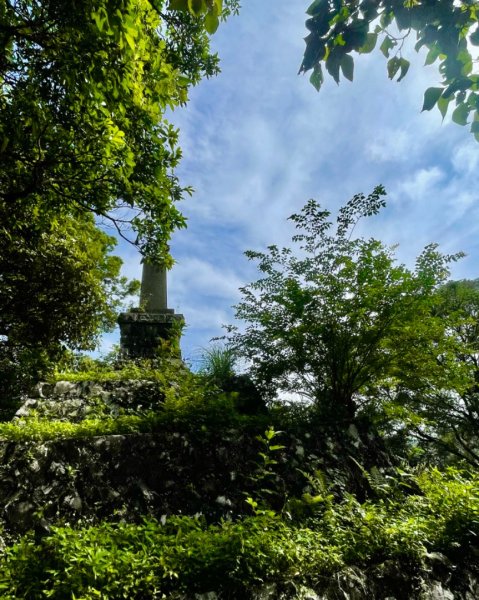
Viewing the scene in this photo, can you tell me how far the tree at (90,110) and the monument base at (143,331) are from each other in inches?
150

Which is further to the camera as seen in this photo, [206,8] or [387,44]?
[387,44]

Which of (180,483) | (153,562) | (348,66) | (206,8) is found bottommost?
(153,562)

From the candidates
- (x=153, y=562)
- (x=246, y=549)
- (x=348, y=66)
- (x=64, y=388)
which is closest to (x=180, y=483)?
(x=153, y=562)

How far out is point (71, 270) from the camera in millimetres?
7715

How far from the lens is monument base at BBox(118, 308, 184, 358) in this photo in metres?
8.83

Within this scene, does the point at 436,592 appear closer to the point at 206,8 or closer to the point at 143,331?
the point at 206,8

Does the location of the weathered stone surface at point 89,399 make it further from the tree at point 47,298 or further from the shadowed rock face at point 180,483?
the tree at point 47,298

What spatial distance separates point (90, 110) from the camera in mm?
3988

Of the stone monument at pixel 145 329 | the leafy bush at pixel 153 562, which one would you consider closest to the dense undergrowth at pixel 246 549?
the leafy bush at pixel 153 562

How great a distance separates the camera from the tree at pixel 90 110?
328cm

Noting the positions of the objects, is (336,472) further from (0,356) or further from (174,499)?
(0,356)

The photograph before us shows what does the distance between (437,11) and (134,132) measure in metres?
4.02

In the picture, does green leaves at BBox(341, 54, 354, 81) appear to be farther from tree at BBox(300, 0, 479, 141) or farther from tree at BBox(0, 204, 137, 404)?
tree at BBox(0, 204, 137, 404)

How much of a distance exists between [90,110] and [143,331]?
5970mm
